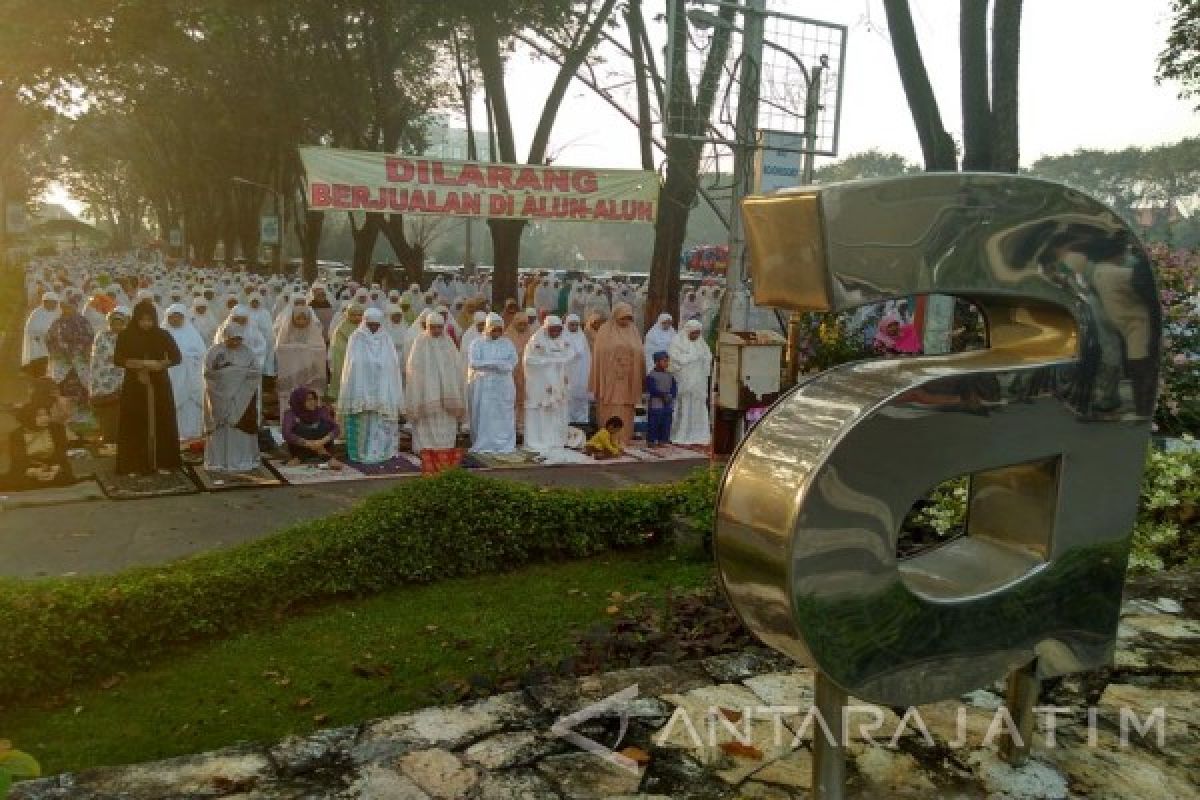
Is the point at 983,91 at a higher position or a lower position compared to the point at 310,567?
higher

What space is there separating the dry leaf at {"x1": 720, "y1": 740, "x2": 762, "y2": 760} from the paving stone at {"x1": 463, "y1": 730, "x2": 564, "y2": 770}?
46cm

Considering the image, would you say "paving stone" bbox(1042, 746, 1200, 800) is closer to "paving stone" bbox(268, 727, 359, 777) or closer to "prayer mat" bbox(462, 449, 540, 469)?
"paving stone" bbox(268, 727, 359, 777)

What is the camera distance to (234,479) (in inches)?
359

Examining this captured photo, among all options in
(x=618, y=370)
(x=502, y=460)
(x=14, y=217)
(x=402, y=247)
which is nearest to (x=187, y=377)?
(x=502, y=460)

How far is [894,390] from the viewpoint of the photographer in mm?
1976

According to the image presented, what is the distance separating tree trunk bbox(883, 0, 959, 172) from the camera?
30.8 ft

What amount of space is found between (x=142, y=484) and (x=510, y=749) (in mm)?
6984

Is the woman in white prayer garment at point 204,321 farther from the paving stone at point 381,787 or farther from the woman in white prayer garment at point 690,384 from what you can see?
the paving stone at point 381,787

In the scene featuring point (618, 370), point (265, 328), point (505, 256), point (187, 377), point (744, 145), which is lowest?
point (187, 377)

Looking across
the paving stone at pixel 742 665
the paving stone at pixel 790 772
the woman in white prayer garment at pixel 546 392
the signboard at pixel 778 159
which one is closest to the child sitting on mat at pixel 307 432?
the woman in white prayer garment at pixel 546 392

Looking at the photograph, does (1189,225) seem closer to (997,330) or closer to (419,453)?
(419,453)

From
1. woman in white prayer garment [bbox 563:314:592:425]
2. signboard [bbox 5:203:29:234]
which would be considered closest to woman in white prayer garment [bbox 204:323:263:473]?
woman in white prayer garment [bbox 563:314:592:425]

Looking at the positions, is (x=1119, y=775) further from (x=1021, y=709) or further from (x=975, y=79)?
(x=975, y=79)

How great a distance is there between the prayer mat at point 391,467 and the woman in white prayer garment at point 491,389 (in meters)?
0.81
